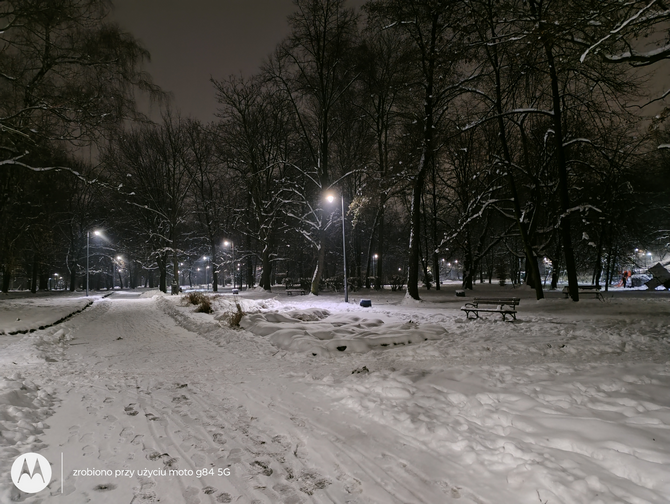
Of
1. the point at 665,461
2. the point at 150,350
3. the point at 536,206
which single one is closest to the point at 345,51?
the point at 536,206

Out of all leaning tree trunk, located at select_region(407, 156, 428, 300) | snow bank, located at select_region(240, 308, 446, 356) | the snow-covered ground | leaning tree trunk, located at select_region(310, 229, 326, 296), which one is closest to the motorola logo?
the snow-covered ground

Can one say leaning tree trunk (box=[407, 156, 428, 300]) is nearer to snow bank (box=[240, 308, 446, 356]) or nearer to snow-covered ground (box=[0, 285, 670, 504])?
snow bank (box=[240, 308, 446, 356])

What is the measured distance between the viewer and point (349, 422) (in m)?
4.20

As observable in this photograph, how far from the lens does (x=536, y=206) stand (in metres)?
18.6

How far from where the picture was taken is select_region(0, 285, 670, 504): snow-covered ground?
2.86m

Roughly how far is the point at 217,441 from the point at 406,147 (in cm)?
1754

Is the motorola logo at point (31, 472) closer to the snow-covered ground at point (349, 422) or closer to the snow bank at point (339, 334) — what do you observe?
the snow-covered ground at point (349, 422)

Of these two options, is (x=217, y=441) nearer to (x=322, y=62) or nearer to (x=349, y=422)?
(x=349, y=422)

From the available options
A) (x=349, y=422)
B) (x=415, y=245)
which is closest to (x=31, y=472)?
(x=349, y=422)

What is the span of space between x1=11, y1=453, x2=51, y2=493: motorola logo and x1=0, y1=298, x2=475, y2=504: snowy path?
9cm

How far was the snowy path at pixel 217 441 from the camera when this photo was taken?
2859mm

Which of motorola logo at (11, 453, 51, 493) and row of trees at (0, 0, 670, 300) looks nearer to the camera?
motorola logo at (11, 453, 51, 493)

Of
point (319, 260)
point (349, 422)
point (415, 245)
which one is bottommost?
point (349, 422)

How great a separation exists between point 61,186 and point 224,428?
38.3 m
